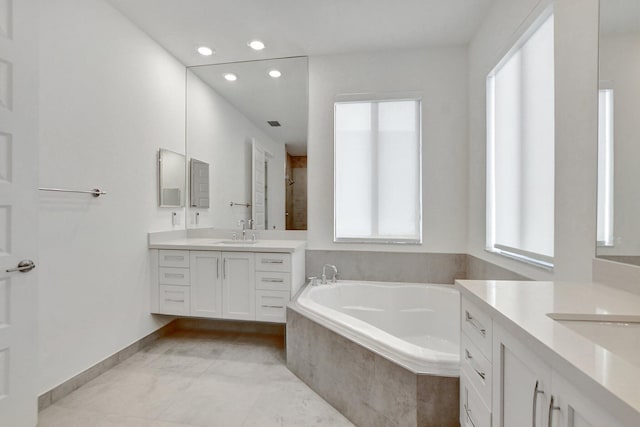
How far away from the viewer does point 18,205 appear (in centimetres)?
146

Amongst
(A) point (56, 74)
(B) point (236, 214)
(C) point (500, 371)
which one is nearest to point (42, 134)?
(A) point (56, 74)

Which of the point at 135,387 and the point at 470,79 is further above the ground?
the point at 470,79

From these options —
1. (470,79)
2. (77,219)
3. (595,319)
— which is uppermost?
(470,79)

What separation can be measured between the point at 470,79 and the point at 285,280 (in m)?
2.35

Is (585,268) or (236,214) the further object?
(236,214)

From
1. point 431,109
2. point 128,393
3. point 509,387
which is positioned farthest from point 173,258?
point 431,109

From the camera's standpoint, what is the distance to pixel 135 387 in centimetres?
200

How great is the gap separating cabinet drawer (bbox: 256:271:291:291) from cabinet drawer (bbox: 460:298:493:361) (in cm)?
150

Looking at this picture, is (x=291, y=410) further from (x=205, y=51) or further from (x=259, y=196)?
(x=205, y=51)

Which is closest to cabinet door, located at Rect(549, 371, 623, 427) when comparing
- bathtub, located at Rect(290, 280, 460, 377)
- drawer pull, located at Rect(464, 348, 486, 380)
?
drawer pull, located at Rect(464, 348, 486, 380)

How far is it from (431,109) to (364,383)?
232 centimetres

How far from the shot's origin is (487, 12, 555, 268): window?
161 centimetres

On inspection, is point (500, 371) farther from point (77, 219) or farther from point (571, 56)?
point (77, 219)

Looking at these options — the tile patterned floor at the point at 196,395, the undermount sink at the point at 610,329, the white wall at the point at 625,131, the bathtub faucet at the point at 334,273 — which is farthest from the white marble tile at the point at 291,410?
the white wall at the point at 625,131
